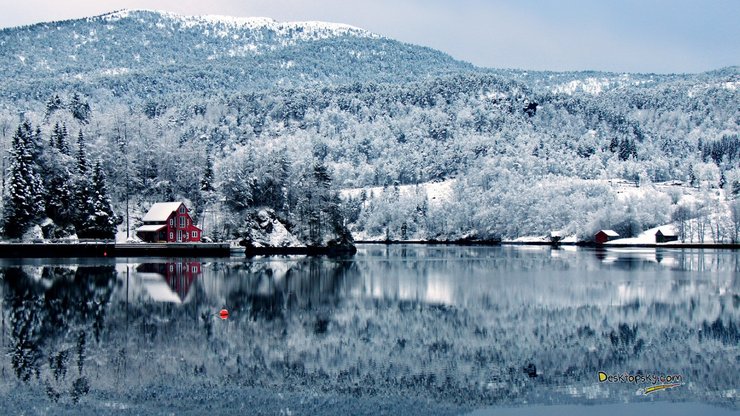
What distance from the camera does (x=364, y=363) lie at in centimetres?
3036

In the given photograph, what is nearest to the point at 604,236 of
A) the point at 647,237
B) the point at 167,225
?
the point at 647,237

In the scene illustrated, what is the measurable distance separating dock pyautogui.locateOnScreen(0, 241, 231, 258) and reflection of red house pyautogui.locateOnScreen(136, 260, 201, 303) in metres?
19.9

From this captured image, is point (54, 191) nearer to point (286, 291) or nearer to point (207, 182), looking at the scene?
point (207, 182)

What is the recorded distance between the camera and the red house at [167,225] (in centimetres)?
11256

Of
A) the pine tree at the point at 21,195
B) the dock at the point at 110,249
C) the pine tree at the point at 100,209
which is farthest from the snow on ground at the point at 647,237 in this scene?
the pine tree at the point at 21,195

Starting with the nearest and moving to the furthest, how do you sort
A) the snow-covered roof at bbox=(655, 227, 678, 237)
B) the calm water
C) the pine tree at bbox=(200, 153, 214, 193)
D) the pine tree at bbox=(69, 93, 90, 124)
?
the calm water, the pine tree at bbox=(200, 153, 214, 193), the pine tree at bbox=(69, 93, 90, 124), the snow-covered roof at bbox=(655, 227, 678, 237)

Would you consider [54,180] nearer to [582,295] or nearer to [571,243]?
[582,295]

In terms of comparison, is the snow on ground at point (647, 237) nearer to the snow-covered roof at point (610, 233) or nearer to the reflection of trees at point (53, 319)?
the snow-covered roof at point (610, 233)

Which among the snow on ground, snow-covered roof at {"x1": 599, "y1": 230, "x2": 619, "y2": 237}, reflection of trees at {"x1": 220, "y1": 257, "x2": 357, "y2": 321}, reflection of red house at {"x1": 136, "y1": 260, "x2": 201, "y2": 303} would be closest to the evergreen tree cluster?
reflection of red house at {"x1": 136, "y1": 260, "x2": 201, "y2": 303}

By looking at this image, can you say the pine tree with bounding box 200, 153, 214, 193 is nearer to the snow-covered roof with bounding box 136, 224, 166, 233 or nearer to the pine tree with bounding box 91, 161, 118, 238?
the snow-covered roof with bounding box 136, 224, 166, 233

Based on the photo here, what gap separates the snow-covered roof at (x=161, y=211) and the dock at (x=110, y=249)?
28.9 ft

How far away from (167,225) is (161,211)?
272cm

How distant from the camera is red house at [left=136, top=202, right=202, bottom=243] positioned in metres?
113

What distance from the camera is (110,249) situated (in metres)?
102
